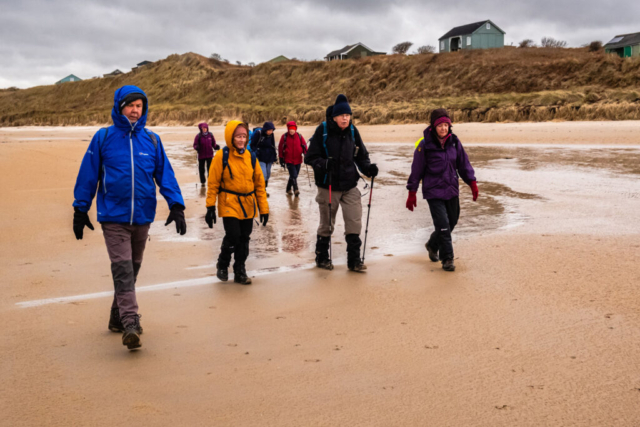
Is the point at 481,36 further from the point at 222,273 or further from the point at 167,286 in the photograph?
the point at 167,286

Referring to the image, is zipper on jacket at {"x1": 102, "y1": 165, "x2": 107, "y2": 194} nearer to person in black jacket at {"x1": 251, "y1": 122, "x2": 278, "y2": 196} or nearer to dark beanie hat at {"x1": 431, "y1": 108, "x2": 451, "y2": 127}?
dark beanie hat at {"x1": 431, "y1": 108, "x2": 451, "y2": 127}

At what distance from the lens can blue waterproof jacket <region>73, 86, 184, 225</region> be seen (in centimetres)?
439

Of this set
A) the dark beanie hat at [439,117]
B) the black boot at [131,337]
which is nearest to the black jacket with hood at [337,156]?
the dark beanie hat at [439,117]

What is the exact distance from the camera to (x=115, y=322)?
4738mm

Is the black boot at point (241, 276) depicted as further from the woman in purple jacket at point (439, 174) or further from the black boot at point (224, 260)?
the woman in purple jacket at point (439, 174)

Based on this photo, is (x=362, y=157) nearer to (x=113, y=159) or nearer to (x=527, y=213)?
(x=113, y=159)

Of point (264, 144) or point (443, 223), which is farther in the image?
point (264, 144)

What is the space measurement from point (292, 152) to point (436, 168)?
6.75 m

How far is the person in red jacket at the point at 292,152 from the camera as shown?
13016mm

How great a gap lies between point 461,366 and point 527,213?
646 cm

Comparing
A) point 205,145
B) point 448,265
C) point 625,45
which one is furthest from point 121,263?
point 625,45

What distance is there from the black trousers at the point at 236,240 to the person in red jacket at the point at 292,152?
6702 mm

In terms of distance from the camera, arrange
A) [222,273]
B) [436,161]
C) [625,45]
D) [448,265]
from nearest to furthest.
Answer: [222,273] < [448,265] < [436,161] < [625,45]

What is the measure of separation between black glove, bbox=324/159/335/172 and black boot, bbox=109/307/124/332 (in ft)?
9.32
